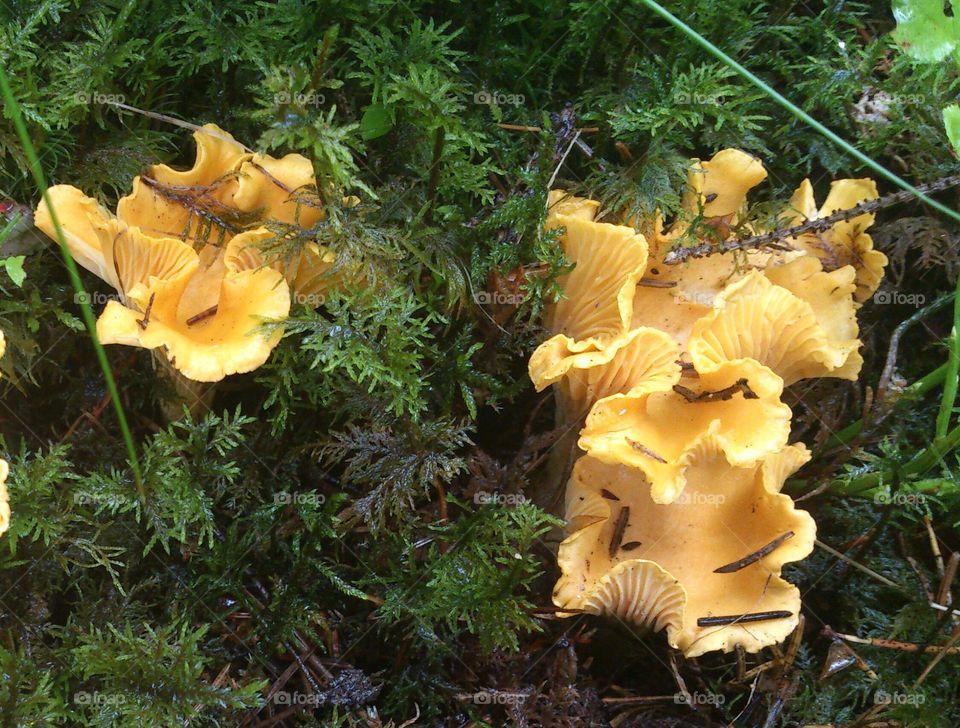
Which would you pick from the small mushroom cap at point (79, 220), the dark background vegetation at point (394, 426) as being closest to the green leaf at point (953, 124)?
the dark background vegetation at point (394, 426)

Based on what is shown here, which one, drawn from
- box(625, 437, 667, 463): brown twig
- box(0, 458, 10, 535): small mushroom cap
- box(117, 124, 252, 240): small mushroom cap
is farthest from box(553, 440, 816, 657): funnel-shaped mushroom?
box(0, 458, 10, 535): small mushroom cap

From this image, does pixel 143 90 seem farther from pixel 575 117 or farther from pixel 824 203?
pixel 824 203

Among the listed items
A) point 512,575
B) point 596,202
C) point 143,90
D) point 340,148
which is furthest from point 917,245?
point 143,90

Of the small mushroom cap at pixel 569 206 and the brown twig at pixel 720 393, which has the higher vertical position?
the small mushroom cap at pixel 569 206

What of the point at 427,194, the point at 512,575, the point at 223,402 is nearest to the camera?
the point at 512,575

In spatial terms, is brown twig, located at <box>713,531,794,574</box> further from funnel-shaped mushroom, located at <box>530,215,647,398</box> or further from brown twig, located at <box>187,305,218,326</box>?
brown twig, located at <box>187,305,218,326</box>

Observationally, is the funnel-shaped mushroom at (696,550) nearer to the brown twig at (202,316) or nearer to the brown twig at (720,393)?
the brown twig at (720,393)

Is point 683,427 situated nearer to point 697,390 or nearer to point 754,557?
point 697,390
